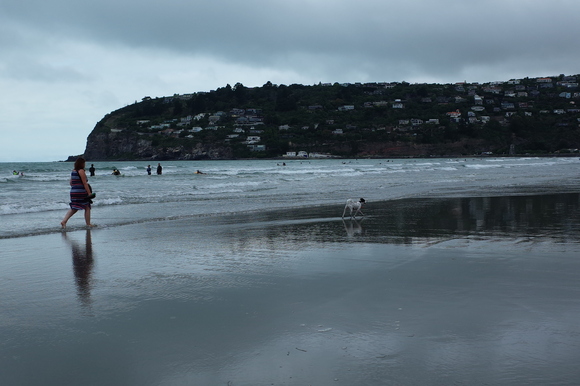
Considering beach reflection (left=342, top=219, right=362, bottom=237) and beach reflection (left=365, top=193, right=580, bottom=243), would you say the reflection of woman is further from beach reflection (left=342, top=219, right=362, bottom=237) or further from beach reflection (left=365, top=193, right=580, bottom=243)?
beach reflection (left=365, top=193, right=580, bottom=243)

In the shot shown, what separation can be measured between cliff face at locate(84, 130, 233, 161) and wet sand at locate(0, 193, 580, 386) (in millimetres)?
117311

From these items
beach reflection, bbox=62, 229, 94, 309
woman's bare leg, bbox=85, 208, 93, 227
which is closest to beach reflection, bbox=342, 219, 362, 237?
beach reflection, bbox=62, 229, 94, 309

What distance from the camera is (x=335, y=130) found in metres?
133

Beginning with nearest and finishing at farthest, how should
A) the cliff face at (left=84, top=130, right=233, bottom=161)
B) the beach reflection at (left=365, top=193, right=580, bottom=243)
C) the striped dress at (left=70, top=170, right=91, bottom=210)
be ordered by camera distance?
the beach reflection at (left=365, top=193, right=580, bottom=243) → the striped dress at (left=70, top=170, right=91, bottom=210) → the cliff face at (left=84, top=130, right=233, bottom=161)

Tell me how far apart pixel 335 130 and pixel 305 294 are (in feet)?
425

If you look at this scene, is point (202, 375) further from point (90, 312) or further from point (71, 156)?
point (71, 156)

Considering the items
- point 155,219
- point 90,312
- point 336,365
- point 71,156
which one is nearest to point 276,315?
point 336,365

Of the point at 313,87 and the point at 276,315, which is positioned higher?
the point at 313,87

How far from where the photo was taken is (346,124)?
452 ft

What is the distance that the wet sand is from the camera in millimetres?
3543

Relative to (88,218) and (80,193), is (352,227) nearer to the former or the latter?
(88,218)

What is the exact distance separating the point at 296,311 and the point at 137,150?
131 metres

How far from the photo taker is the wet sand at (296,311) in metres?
3.54

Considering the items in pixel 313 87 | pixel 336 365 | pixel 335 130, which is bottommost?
pixel 336 365
